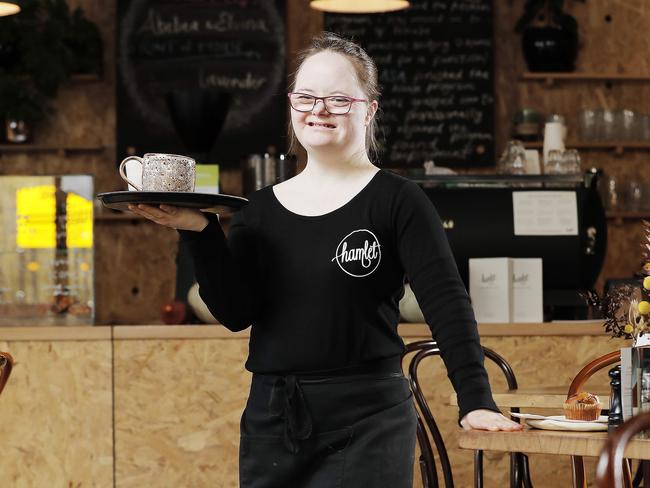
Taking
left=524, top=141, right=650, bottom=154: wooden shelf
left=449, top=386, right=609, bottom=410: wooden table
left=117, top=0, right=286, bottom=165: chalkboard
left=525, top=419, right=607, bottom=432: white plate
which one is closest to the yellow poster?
left=449, top=386, right=609, bottom=410: wooden table

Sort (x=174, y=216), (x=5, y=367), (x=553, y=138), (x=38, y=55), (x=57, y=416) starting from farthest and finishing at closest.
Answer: (x=38, y=55), (x=553, y=138), (x=57, y=416), (x=5, y=367), (x=174, y=216)

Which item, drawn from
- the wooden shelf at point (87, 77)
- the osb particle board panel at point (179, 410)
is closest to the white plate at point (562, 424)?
the osb particle board panel at point (179, 410)

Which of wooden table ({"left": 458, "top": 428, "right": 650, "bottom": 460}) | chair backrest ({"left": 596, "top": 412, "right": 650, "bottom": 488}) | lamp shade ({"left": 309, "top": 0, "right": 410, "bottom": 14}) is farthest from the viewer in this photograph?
lamp shade ({"left": 309, "top": 0, "right": 410, "bottom": 14})

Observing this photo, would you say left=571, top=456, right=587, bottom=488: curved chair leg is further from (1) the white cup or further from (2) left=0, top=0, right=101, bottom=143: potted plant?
(2) left=0, top=0, right=101, bottom=143: potted plant

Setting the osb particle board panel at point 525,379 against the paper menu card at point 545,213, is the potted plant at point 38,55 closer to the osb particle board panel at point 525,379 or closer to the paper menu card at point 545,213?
the paper menu card at point 545,213

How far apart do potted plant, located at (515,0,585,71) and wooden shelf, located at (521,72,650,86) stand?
4 centimetres

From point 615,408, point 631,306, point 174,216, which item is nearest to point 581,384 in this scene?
point 631,306

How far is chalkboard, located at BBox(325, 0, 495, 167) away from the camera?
20.2 feet

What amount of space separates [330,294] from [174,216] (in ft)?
0.87

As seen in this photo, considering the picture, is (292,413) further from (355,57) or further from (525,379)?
(525,379)

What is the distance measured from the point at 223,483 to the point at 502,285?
1.09 metres

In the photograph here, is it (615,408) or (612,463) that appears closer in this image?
(612,463)

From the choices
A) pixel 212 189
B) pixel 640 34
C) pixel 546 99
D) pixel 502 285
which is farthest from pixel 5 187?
pixel 640 34

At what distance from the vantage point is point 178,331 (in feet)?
11.6
